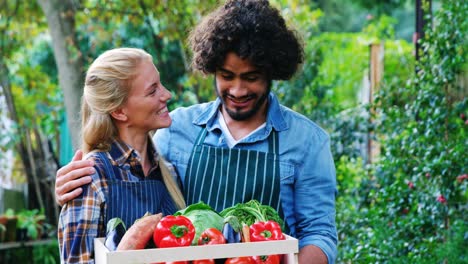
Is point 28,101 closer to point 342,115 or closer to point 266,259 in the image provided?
point 342,115

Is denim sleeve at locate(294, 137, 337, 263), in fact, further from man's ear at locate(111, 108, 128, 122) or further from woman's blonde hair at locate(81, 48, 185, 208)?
man's ear at locate(111, 108, 128, 122)

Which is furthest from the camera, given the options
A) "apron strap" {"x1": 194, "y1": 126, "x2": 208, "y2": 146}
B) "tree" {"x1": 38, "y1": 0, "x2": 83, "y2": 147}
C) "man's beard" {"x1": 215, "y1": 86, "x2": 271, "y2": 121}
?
"tree" {"x1": 38, "y1": 0, "x2": 83, "y2": 147}

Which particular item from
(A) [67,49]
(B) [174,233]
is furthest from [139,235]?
(A) [67,49]

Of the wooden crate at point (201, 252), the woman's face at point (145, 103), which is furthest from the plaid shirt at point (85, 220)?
the wooden crate at point (201, 252)

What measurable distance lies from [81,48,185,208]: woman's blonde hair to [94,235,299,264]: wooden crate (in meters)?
0.75

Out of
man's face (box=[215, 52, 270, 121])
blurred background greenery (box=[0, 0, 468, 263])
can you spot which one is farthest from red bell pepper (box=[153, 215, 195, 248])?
blurred background greenery (box=[0, 0, 468, 263])

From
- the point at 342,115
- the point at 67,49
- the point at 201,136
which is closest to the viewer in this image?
the point at 201,136

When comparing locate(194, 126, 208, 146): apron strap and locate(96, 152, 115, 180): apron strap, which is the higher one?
locate(194, 126, 208, 146): apron strap

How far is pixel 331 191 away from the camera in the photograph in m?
3.04

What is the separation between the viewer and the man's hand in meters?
2.60

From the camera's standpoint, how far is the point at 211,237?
2143 millimetres

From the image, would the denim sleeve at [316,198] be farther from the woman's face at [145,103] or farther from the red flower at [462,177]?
the red flower at [462,177]

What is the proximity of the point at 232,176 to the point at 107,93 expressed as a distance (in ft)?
1.94

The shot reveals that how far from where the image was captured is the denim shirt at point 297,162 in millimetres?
2973
